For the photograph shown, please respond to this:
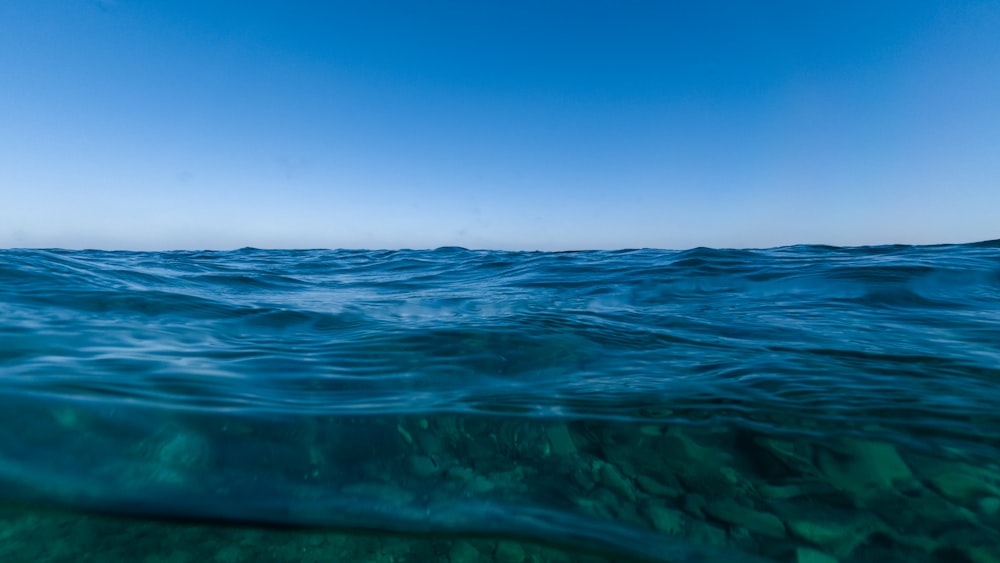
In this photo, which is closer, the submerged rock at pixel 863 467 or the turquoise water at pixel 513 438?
the turquoise water at pixel 513 438

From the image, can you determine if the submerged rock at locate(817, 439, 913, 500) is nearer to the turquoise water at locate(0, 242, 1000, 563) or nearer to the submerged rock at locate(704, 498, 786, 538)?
the turquoise water at locate(0, 242, 1000, 563)

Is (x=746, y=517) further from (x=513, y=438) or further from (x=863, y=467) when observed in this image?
(x=513, y=438)

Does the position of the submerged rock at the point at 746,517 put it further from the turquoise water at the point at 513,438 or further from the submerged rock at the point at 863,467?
the submerged rock at the point at 863,467

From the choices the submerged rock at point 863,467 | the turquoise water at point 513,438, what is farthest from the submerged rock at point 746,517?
the submerged rock at point 863,467

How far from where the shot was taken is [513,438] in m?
2.53

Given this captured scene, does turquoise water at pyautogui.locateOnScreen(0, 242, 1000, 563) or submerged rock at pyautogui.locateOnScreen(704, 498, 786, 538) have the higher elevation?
turquoise water at pyautogui.locateOnScreen(0, 242, 1000, 563)

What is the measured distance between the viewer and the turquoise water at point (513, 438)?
Result: 1.79 m

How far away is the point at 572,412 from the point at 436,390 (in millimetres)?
1030

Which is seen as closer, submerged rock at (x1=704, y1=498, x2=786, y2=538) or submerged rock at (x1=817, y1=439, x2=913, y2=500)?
submerged rock at (x1=704, y1=498, x2=786, y2=538)

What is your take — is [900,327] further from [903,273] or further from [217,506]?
[217,506]

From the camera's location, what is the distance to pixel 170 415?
2.63m

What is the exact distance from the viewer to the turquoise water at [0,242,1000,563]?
179 cm

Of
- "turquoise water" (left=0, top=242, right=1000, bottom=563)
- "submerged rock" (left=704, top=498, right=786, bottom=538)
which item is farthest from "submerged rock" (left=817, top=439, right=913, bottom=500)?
"submerged rock" (left=704, top=498, right=786, bottom=538)

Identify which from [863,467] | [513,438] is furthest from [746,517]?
[513,438]
